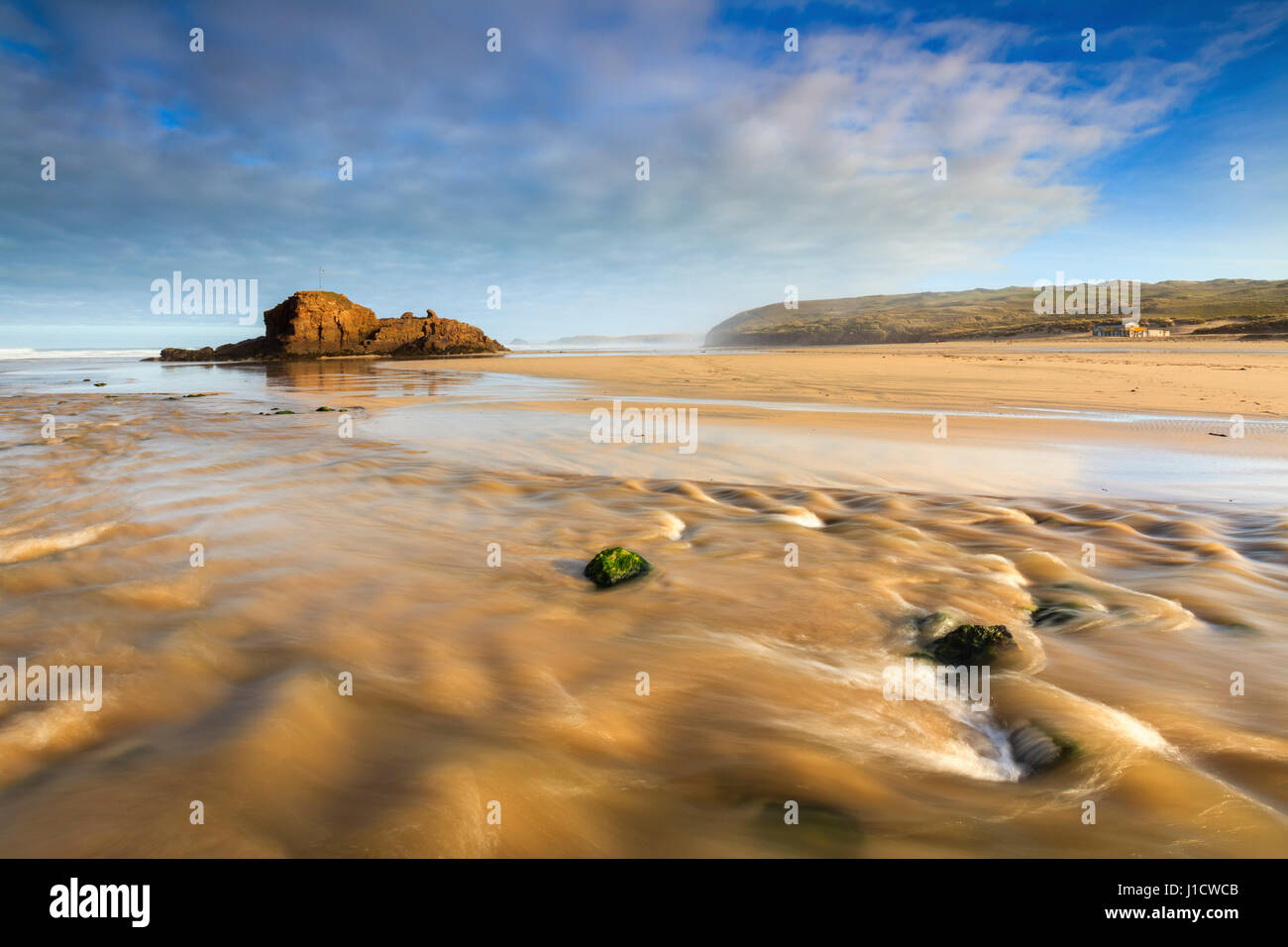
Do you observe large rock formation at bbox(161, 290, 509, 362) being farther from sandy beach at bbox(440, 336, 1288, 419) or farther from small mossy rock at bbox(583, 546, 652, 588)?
small mossy rock at bbox(583, 546, 652, 588)

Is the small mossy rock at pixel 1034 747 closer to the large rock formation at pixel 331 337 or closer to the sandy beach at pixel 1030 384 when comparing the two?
the sandy beach at pixel 1030 384

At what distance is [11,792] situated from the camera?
1894mm

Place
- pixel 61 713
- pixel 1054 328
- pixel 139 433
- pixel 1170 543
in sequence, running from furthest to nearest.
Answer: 1. pixel 1054 328
2. pixel 139 433
3. pixel 1170 543
4. pixel 61 713

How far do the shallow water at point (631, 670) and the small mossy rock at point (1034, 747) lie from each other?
6cm

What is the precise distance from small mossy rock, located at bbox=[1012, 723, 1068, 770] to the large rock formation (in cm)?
5172

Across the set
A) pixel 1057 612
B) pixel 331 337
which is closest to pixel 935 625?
pixel 1057 612

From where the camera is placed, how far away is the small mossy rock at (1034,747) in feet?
7.15

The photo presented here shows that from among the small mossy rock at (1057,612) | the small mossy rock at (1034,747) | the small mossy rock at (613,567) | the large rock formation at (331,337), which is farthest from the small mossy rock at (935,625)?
the large rock formation at (331,337)

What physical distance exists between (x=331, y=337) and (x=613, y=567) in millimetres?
54228

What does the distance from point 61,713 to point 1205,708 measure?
458 centimetres

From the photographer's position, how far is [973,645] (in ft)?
9.38

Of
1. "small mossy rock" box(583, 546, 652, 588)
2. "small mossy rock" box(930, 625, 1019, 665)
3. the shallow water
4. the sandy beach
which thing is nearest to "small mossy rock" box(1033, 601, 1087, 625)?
the shallow water
